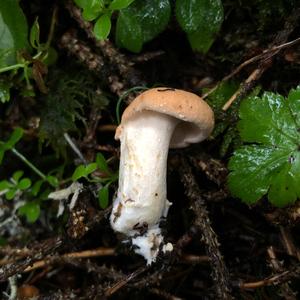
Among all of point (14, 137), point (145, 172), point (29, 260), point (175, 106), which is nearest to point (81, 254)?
point (29, 260)

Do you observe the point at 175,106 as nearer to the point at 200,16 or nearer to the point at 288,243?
the point at 200,16

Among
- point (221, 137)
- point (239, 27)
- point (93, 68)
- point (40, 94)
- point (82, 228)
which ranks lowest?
point (82, 228)

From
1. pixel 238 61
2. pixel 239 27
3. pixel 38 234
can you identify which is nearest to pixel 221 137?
pixel 238 61

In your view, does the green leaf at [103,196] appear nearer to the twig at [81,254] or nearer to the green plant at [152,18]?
the twig at [81,254]

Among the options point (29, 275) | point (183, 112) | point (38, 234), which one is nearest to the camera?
point (183, 112)

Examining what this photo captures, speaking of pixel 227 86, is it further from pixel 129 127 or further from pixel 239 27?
pixel 129 127

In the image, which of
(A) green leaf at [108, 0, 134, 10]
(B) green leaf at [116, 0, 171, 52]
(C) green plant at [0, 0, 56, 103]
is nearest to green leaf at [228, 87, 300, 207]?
(B) green leaf at [116, 0, 171, 52]
